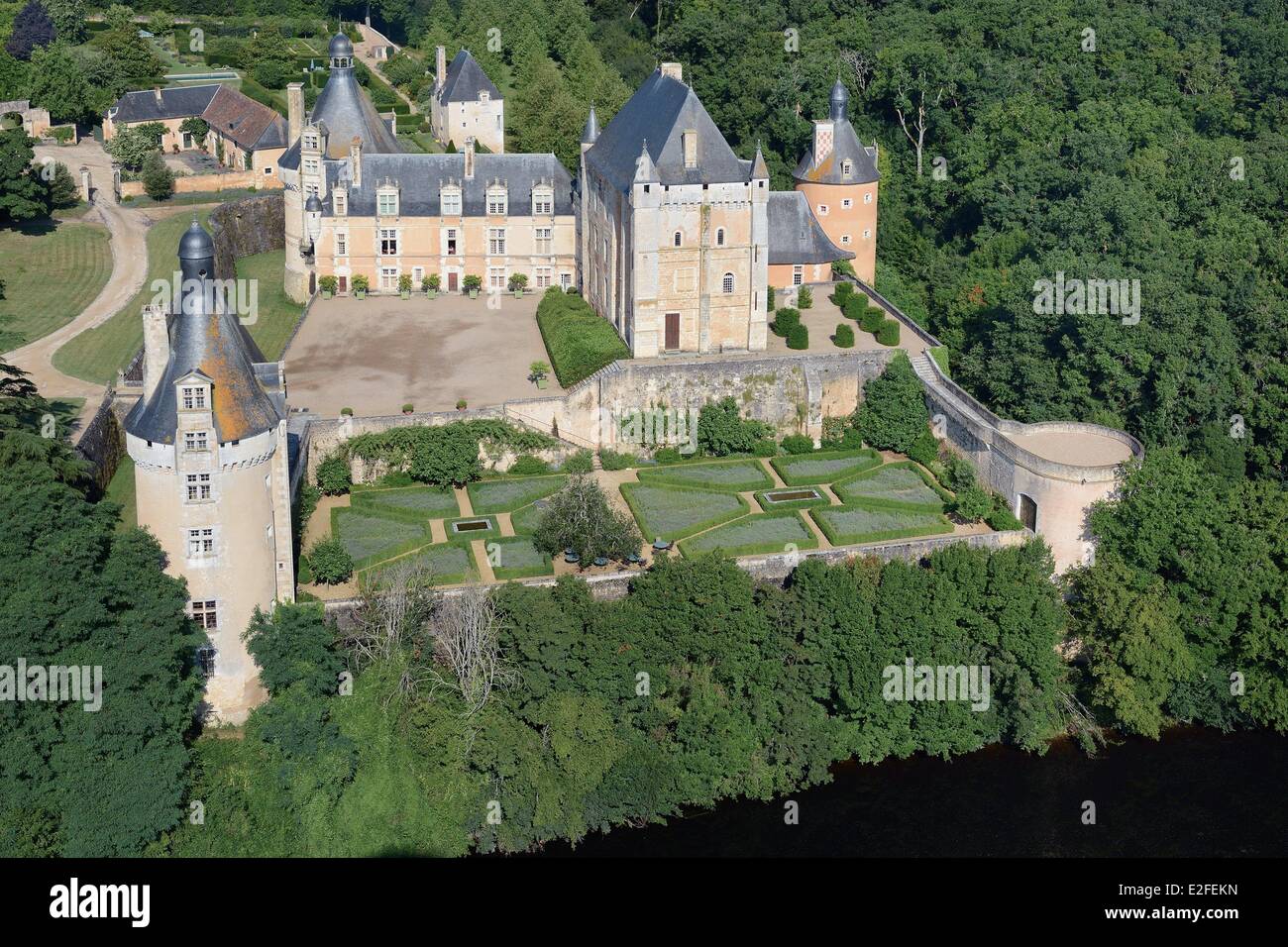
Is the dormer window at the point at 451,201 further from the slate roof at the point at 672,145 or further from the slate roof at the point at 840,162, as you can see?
the slate roof at the point at 840,162

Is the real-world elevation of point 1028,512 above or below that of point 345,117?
below

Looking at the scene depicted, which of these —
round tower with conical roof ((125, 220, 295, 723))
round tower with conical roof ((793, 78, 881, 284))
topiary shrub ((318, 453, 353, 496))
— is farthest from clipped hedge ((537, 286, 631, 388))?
round tower with conical roof ((125, 220, 295, 723))

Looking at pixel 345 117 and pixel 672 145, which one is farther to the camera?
pixel 345 117

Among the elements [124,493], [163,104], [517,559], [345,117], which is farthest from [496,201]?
[517,559]

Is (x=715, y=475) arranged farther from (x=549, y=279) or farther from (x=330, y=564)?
(x=549, y=279)

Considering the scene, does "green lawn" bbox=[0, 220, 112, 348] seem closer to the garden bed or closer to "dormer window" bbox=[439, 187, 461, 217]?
"dormer window" bbox=[439, 187, 461, 217]

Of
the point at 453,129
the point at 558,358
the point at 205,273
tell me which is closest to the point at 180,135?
the point at 453,129

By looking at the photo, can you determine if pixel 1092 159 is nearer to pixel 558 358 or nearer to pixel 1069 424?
pixel 1069 424

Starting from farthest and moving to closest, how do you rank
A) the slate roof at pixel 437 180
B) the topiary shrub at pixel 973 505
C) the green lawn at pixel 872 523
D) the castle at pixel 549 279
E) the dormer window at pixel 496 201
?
the slate roof at pixel 437 180
the dormer window at pixel 496 201
the topiary shrub at pixel 973 505
the green lawn at pixel 872 523
the castle at pixel 549 279

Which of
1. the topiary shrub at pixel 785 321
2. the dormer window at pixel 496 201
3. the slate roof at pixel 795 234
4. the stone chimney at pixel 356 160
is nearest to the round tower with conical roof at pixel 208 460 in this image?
the topiary shrub at pixel 785 321
